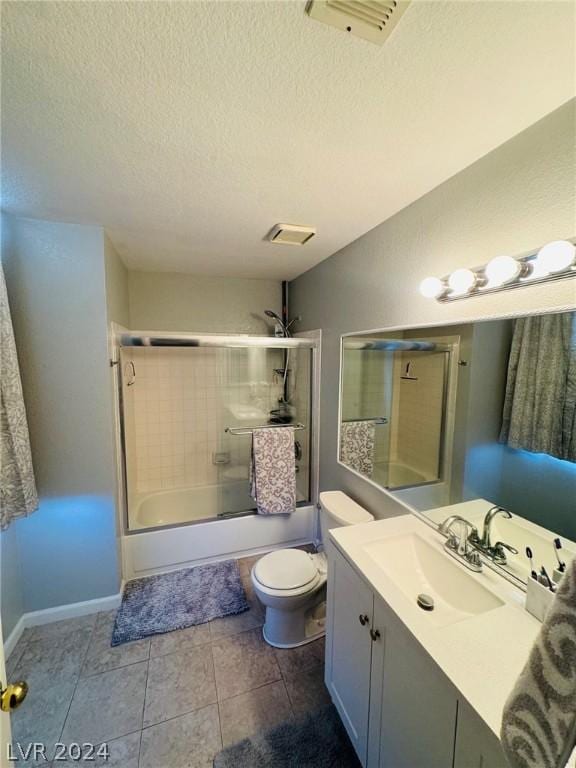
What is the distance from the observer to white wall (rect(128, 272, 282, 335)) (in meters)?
2.77

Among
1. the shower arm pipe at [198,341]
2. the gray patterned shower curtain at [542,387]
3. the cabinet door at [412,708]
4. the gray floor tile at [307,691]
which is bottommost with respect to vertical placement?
the gray floor tile at [307,691]

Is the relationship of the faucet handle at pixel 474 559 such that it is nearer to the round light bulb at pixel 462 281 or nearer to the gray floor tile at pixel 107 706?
the round light bulb at pixel 462 281

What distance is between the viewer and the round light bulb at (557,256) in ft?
2.83

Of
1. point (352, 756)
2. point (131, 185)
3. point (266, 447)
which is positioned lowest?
point (352, 756)

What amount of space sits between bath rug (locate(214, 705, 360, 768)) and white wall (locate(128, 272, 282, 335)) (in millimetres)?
2727

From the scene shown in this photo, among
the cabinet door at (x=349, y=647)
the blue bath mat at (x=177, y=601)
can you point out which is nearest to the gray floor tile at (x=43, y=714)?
the blue bath mat at (x=177, y=601)

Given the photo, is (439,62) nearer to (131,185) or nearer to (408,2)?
(408,2)

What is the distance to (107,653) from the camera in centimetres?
169

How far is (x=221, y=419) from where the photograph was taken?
300 cm

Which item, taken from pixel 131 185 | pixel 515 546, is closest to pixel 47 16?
pixel 131 185

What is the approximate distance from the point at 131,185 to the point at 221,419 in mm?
2062

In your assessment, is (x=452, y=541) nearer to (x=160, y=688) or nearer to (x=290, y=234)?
(x=160, y=688)

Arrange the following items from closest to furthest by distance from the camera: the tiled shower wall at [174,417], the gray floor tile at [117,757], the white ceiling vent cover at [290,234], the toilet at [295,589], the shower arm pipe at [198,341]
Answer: the gray floor tile at [117,757] < the toilet at [295,589] < the white ceiling vent cover at [290,234] < the shower arm pipe at [198,341] < the tiled shower wall at [174,417]

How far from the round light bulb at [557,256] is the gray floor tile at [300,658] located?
2.10m
